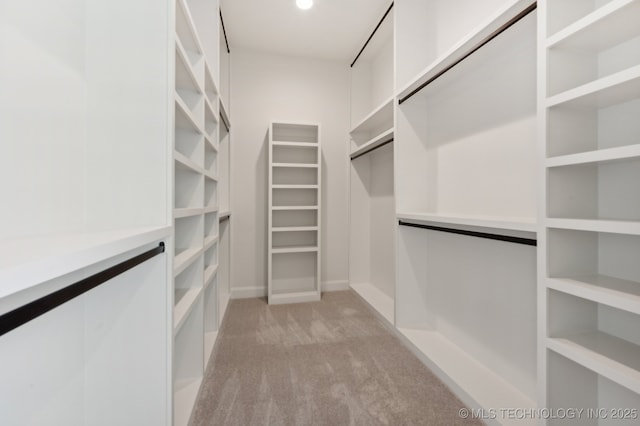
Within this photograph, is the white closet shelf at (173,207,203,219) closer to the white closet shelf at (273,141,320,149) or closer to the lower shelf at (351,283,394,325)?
the white closet shelf at (273,141,320,149)

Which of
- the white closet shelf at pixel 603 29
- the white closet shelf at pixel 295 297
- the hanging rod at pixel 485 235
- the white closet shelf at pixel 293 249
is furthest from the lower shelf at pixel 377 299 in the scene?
the white closet shelf at pixel 603 29

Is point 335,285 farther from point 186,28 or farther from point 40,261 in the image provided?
point 40,261

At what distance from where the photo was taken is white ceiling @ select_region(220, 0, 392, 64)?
7.77 ft

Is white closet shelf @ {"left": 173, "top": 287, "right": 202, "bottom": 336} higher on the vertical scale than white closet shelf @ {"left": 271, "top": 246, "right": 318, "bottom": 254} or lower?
lower

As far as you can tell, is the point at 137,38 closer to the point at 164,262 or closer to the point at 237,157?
the point at 164,262

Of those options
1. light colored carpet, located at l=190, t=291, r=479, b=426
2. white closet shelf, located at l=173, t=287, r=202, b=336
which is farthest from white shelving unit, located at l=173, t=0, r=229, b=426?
light colored carpet, located at l=190, t=291, r=479, b=426

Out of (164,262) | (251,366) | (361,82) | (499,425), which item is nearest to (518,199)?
(499,425)

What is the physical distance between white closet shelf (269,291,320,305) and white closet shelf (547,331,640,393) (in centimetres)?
217

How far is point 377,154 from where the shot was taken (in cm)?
306

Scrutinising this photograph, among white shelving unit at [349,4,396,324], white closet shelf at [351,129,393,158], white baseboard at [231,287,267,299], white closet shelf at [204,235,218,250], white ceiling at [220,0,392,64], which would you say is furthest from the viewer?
white baseboard at [231,287,267,299]

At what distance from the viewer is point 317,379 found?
159 centimetres

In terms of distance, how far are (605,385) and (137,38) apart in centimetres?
216

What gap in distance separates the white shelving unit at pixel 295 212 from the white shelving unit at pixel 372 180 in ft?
1.52

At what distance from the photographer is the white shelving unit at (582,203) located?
945mm
